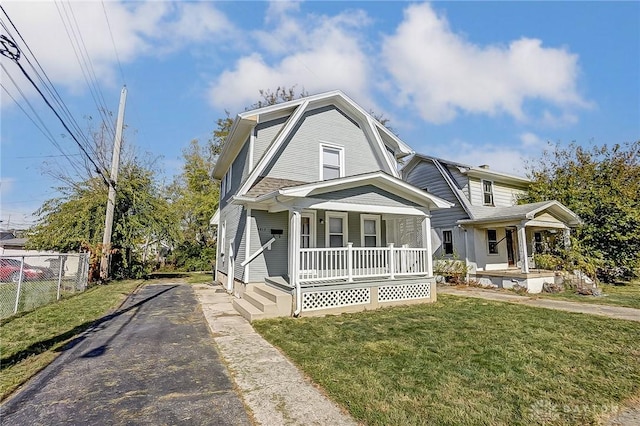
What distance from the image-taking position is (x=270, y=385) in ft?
12.6

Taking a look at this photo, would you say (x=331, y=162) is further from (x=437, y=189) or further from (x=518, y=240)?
(x=518, y=240)

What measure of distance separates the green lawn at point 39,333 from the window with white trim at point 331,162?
7.86m

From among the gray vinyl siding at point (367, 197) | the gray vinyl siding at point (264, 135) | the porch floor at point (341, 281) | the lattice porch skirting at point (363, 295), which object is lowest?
the lattice porch skirting at point (363, 295)

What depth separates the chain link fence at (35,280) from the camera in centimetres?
736

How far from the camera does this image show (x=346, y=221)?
10773 mm

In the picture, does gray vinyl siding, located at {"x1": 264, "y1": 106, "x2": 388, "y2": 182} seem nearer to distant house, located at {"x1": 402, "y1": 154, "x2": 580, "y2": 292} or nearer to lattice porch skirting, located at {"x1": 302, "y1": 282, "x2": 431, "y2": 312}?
lattice porch skirting, located at {"x1": 302, "y1": 282, "x2": 431, "y2": 312}

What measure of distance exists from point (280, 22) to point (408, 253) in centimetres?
887

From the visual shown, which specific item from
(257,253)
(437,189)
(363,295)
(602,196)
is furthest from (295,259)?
(602,196)

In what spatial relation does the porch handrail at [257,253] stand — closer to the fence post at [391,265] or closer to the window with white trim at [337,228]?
the window with white trim at [337,228]

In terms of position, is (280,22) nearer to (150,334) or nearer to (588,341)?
(150,334)

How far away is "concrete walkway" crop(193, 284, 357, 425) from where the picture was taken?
3.10 meters

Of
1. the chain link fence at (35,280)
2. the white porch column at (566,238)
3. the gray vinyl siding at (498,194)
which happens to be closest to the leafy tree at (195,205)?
the chain link fence at (35,280)

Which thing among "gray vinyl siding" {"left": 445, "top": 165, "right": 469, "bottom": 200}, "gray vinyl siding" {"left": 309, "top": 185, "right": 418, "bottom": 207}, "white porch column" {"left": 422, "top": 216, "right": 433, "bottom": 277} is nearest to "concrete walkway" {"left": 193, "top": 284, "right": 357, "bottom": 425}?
"gray vinyl siding" {"left": 309, "top": 185, "right": 418, "bottom": 207}

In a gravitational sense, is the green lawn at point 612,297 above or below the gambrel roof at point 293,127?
below
